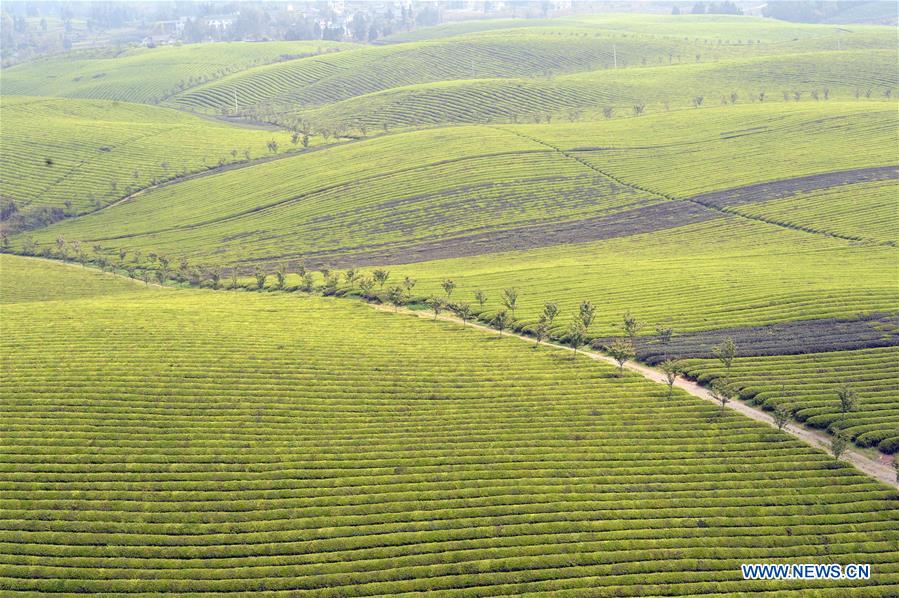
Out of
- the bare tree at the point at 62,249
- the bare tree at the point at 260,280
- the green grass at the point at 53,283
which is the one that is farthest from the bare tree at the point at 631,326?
the bare tree at the point at 62,249

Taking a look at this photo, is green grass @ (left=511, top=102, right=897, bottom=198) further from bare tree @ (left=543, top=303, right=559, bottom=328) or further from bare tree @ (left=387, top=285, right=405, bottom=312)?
bare tree @ (left=387, top=285, right=405, bottom=312)

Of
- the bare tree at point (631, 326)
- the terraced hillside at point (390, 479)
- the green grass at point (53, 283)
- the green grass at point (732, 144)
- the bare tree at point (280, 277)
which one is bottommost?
the terraced hillside at point (390, 479)

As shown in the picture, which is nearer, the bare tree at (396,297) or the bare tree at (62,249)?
the bare tree at (396,297)

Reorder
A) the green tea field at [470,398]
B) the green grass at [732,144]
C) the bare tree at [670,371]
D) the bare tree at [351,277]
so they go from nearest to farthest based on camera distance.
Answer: the green tea field at [470,398]
the bare tree at [670,371]
the bare tree at [351,277]
the green grass at [732,144]

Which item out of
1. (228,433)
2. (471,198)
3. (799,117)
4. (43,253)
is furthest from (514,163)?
(228,433)

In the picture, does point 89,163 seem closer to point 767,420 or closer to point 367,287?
point 367,287

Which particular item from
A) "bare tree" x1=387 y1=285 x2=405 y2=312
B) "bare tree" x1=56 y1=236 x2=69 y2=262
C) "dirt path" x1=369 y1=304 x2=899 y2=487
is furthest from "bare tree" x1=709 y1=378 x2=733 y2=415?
"bare tree" x1=56 y1=236 x2=69 y2=262

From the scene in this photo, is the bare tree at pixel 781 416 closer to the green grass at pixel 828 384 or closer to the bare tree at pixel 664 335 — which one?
the green grass at pixel 828 384

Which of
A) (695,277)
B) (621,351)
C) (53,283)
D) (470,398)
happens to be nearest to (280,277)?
(53,283)
